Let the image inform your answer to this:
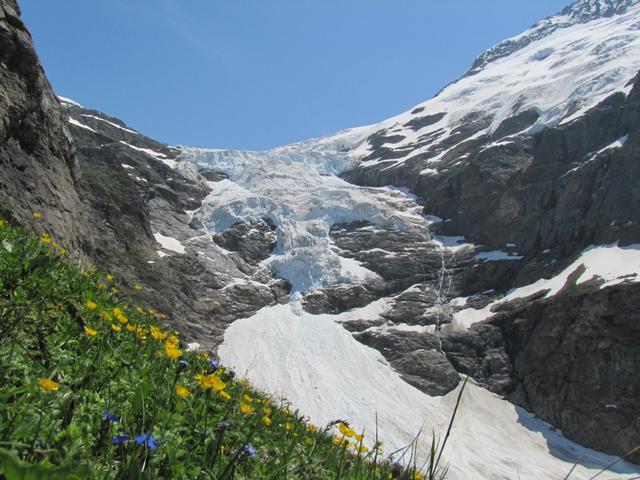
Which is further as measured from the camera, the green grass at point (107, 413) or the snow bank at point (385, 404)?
the snow bank at point (385, 404)

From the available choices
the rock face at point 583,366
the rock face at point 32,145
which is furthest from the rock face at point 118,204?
the rock face at point 583,366

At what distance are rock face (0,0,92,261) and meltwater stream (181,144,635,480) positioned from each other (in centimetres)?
1310

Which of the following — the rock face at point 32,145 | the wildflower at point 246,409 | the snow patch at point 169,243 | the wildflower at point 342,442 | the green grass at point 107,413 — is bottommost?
the green grass at point 107,413

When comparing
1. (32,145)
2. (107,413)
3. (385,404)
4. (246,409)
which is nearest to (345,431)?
(246,409)

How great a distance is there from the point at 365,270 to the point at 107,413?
105m

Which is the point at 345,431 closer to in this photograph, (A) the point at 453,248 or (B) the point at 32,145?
(B) the point at 32,145

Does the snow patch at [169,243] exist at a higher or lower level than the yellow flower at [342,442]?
higher

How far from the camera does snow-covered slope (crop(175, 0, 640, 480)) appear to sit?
6347 centimetres

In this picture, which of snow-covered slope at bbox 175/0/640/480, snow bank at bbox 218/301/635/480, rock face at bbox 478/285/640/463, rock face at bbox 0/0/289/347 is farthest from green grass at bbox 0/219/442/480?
rock face at bbox 478/285/640/463

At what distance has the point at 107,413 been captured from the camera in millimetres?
1745

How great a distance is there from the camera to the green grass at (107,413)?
5.37 ft

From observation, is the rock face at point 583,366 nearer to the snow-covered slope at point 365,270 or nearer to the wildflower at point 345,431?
the snow-covered slope at point 365,270

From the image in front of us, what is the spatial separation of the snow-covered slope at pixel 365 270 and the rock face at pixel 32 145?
7501mm

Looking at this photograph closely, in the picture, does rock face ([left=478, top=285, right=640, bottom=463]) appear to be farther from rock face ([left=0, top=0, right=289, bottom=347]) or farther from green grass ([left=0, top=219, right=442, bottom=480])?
green grass ([left=0, top=219, right=442, bottom=480])
